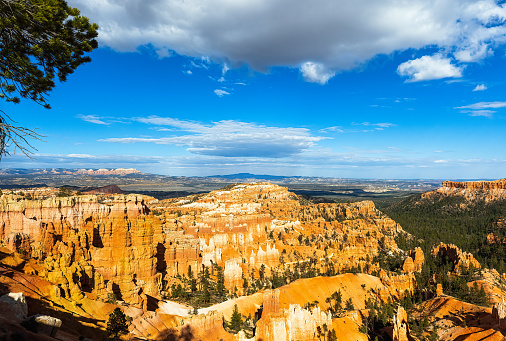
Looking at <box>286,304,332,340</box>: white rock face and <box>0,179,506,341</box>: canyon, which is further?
<box>286,304,332,340</box>: white rock face

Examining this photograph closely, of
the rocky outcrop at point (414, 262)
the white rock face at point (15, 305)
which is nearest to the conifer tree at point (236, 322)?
the white rock face at point (15, 305)

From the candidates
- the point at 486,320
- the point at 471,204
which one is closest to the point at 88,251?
Answer: the point at 486,320

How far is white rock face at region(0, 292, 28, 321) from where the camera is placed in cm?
1767

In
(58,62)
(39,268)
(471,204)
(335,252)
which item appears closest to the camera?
(58,62)

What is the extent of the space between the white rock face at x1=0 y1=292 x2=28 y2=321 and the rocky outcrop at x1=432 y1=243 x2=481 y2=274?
98991mm

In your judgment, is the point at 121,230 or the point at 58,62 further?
the point at 121,230

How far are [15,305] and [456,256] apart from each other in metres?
111

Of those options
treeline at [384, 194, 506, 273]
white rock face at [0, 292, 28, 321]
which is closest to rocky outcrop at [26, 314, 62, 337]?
white rock face at [0, 292, 28, 321]

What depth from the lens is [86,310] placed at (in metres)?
28.1

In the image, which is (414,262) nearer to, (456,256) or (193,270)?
(456,256)

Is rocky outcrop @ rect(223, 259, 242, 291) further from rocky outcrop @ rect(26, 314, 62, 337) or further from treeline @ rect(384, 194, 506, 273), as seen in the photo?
treeline @ rect(384, 194, 506, 273)

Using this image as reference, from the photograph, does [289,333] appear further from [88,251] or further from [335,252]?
[335,252]

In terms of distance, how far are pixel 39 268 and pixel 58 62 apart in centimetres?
2381

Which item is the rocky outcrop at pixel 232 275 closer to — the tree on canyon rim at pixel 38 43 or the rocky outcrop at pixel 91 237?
the rocky outcrop at pixel 91 237
